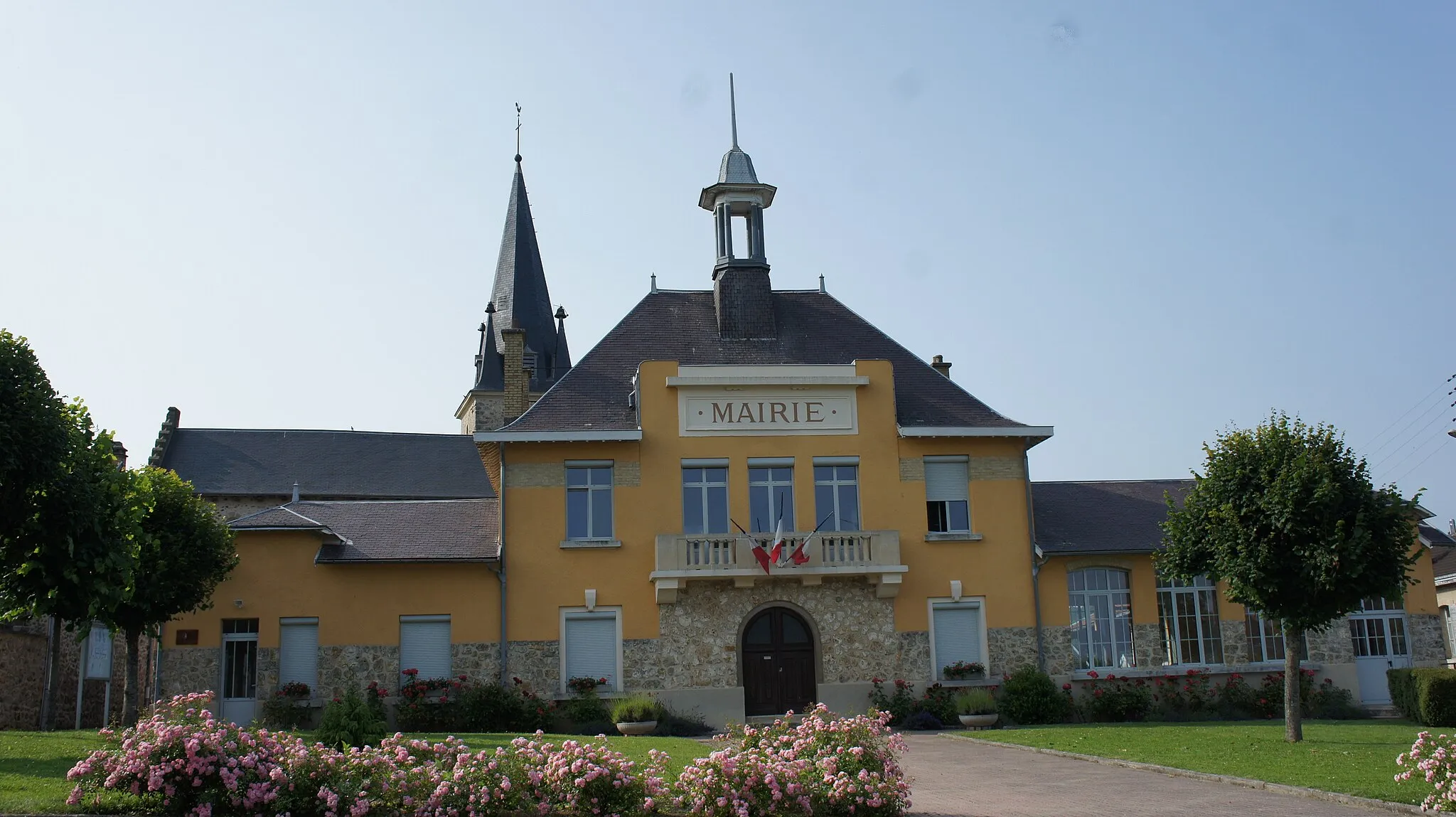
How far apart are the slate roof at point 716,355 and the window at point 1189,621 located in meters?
4.78

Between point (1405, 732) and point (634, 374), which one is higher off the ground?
point (634, 374)

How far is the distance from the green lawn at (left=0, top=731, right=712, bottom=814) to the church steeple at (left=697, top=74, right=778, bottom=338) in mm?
10847

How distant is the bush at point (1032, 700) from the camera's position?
2469 cm

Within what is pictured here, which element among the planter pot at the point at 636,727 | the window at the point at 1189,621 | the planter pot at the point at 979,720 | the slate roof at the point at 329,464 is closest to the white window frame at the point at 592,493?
the planter pot at the point at 636,727

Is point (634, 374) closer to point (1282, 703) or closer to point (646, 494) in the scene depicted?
point (646, 494)

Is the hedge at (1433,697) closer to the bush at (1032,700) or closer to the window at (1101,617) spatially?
the window at (1101,617)

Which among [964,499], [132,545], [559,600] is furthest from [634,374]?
[132,545]

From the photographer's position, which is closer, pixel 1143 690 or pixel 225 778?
pixel 225 778

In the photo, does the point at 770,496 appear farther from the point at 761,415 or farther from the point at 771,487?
the point at 761,415

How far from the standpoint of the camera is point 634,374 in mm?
27469

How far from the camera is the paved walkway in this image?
1216cm

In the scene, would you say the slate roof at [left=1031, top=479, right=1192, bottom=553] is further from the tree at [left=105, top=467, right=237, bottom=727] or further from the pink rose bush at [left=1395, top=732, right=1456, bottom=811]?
the tree at [left=105, top=467, right=237, bottom=727]

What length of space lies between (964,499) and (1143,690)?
5.13m

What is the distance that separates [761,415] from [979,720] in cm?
734
